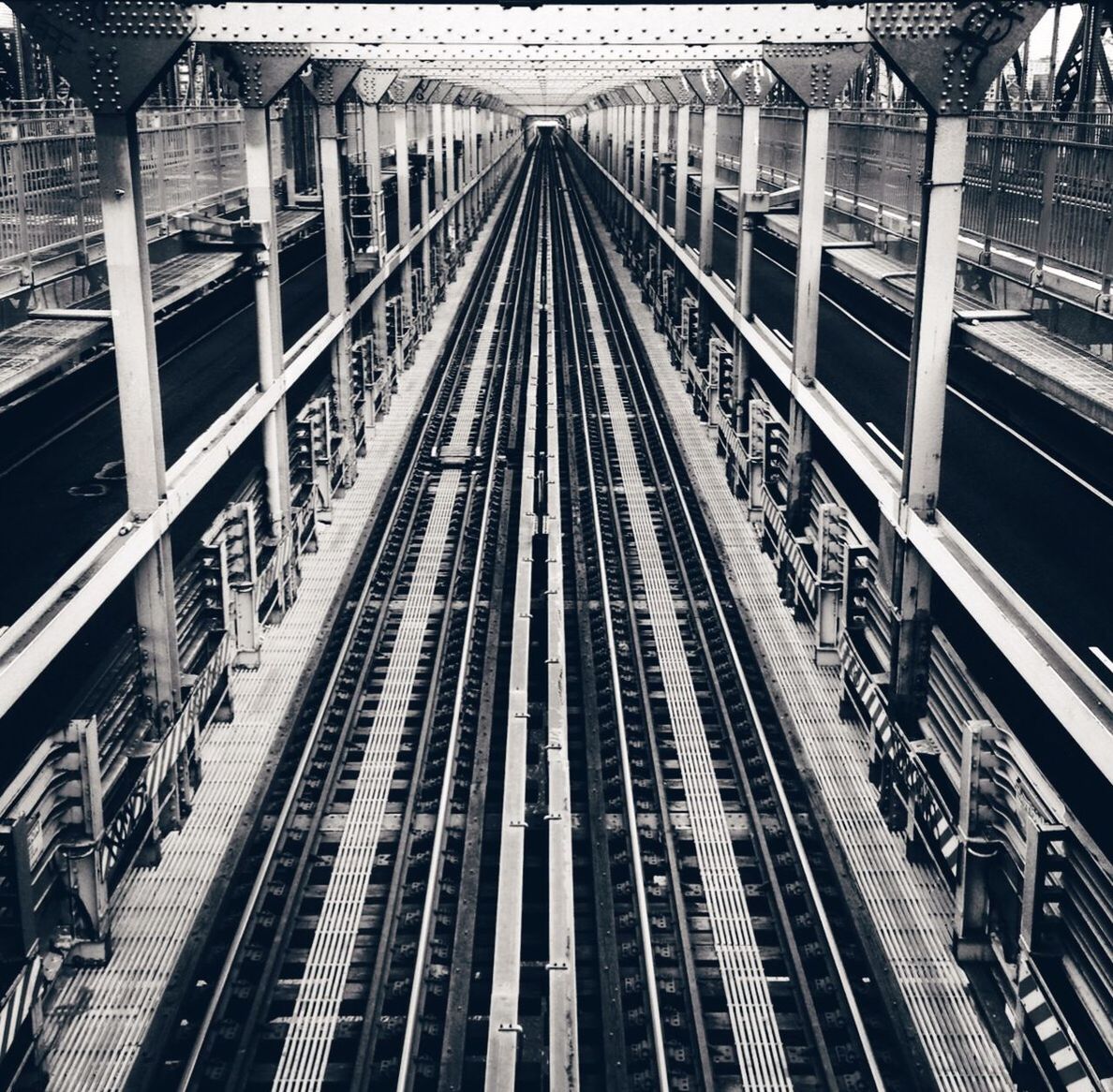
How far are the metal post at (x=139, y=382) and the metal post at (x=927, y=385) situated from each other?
396 cm

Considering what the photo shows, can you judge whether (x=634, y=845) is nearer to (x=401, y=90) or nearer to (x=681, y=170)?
(x=401, y=90)

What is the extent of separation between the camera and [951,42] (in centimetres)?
666

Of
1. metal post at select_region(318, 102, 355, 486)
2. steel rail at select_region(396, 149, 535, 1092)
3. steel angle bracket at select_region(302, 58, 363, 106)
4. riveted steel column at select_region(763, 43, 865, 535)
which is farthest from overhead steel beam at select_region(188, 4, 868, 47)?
steel angle bracket at select_region(302, 58, 363, 106)

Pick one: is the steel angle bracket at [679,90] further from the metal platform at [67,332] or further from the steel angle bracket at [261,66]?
the steel angle bracket at [261,66]

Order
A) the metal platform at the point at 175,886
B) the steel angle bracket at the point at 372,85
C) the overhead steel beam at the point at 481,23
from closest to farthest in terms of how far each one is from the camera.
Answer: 1. the metal platform at the point at 175,886
2. the overhead steel beam at the point at 481,23
3. the steel angle bracket at the point at 372,85

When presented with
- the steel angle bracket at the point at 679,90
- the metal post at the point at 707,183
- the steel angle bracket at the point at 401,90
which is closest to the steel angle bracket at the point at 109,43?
the metal post at the point at 707,183

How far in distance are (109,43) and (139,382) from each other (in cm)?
164

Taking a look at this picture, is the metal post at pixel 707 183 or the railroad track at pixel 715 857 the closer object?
the railroad track at pixel 715 857

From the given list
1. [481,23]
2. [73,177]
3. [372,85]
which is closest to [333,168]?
[372,85]

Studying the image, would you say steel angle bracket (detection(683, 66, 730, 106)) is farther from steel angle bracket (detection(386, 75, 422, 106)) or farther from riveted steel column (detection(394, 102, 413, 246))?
riveted steel column (detection(394, 102, 413, 246))

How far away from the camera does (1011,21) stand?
6578mm

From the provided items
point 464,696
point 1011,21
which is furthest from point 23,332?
point 1011,21

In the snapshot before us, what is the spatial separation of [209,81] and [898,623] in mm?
25747

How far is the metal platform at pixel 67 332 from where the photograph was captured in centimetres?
821
